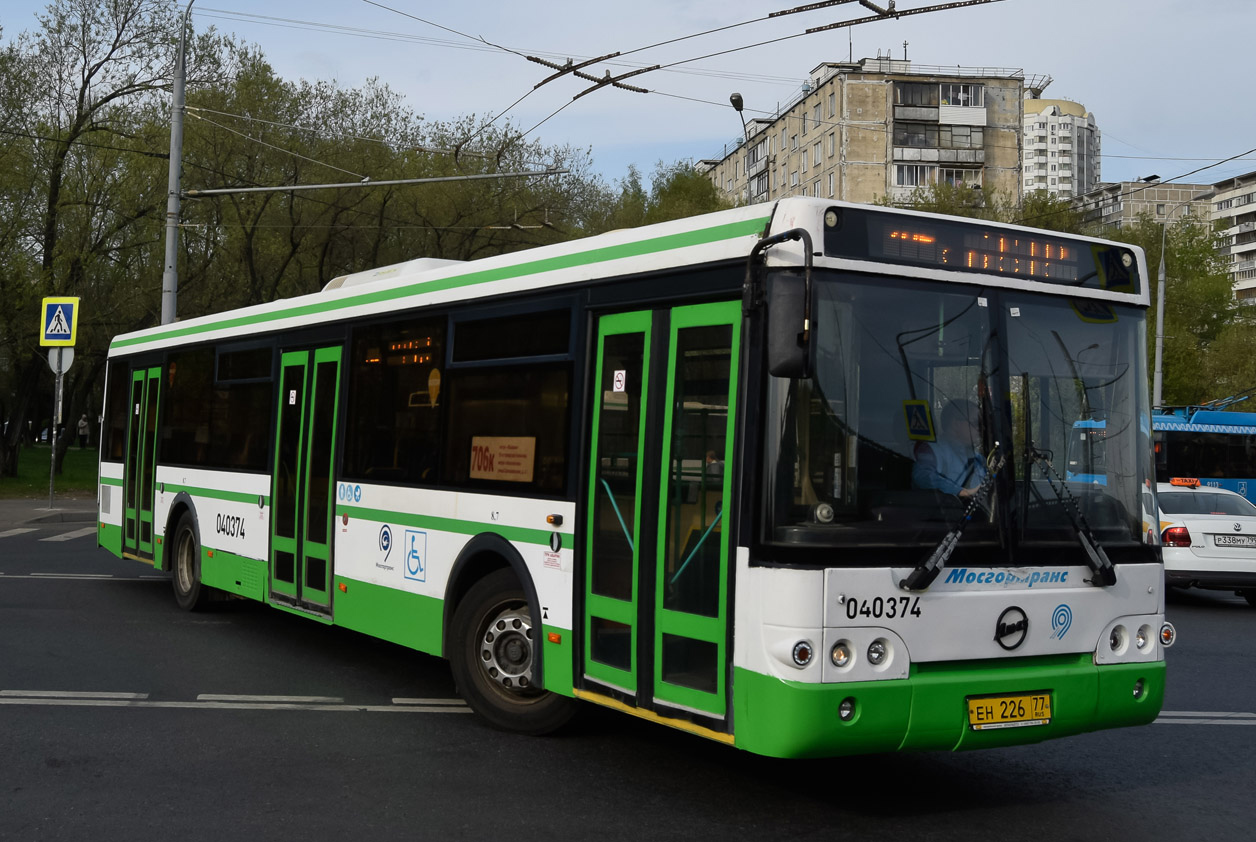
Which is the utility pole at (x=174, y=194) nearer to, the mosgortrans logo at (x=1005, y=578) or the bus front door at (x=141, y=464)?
the bus front door at (x=141, y=464)

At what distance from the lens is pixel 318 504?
10102 millimetres

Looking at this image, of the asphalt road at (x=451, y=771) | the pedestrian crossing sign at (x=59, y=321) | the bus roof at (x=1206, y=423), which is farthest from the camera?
the bus roof at (x=1206, y=423)

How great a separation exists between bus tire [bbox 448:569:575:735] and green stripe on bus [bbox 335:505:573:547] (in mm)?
257

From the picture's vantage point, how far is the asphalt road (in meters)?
5.94

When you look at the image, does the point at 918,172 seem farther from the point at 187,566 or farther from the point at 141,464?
the point at 187,566

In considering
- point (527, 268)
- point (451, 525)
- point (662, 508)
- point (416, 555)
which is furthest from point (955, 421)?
point (416, 555)

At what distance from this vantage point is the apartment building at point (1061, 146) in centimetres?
18725

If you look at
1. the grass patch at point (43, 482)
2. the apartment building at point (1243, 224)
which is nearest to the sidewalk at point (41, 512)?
the grass patch at point (43, 482)

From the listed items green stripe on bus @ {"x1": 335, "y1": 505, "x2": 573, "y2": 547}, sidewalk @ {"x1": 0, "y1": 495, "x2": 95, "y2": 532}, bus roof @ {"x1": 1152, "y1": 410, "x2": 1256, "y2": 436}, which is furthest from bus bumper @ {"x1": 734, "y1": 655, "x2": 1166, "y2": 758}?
bus roof @ {"x1": 1152, "y1": 410, "x2": 1256, "y2": 436}

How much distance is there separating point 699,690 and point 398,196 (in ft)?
113

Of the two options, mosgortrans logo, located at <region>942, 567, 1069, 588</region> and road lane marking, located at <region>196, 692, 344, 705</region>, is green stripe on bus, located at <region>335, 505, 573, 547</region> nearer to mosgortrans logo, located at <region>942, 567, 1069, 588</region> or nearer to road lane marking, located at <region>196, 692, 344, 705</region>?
road lane marking, located at <region>196, 692, 344, 705</region>

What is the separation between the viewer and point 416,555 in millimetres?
8680

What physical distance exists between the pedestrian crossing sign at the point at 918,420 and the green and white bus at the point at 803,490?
1 centimetres

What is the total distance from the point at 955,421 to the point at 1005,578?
0.73 metres
